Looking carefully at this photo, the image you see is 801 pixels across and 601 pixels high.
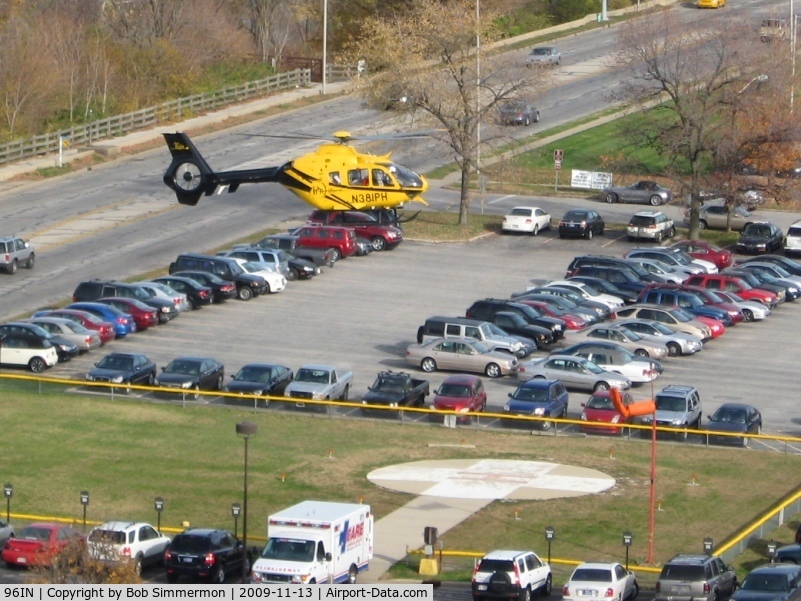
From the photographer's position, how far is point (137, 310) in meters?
57.9

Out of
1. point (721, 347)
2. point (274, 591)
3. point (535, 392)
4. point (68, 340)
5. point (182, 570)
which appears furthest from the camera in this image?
point (721, 347)

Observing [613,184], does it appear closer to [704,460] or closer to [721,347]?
[721,347]

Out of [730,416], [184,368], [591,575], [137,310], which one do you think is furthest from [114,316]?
[591,575]

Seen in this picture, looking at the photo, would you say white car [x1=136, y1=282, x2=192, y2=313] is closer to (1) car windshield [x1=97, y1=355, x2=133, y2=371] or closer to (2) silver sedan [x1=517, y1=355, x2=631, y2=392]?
(1) car windshield [x1=97, y1=355, x2=133, y2=371]

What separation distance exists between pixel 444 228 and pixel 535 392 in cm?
2559

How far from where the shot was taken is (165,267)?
66000 millimetres

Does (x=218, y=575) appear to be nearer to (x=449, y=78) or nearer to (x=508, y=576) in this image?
(x=508, y=576)

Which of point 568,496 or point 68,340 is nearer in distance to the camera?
point 568,496

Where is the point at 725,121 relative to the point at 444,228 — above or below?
above

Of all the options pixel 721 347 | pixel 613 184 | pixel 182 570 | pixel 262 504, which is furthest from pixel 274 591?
pixel 613 184

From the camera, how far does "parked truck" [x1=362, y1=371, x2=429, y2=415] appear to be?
4972 centimetres

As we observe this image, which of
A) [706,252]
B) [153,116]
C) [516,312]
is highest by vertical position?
[153,116]

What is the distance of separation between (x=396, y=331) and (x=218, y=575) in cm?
2427

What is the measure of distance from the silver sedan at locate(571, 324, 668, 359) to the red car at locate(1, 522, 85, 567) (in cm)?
2377
